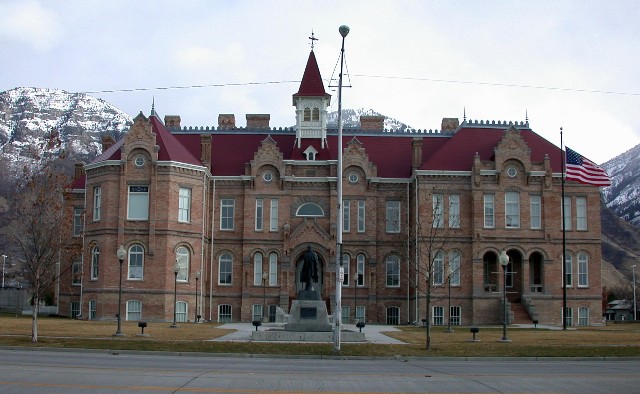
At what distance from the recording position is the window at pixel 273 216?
58.2 meters

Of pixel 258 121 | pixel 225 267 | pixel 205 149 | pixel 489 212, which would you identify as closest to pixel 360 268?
pixel 225 267

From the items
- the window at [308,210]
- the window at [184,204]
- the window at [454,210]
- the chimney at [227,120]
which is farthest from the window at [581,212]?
the window at [184,204]

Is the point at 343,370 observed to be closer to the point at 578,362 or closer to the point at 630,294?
the point at 578,362

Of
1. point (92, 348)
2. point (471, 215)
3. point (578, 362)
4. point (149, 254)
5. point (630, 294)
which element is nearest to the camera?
point (578, 362)

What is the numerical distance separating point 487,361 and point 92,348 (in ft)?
44.4

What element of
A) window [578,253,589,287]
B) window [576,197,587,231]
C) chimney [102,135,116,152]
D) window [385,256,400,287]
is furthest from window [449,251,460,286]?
chimney [102,135,116,152]

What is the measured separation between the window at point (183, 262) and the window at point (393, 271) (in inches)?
556

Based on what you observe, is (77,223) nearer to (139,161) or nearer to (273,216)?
(139,161)

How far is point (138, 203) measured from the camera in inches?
2103

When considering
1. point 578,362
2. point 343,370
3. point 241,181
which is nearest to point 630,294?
point 241,181

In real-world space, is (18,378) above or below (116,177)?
below

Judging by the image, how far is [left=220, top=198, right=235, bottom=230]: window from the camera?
5853 centimetres

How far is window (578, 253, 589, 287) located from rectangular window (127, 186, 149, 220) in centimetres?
2961

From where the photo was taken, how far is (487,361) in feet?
89.0
